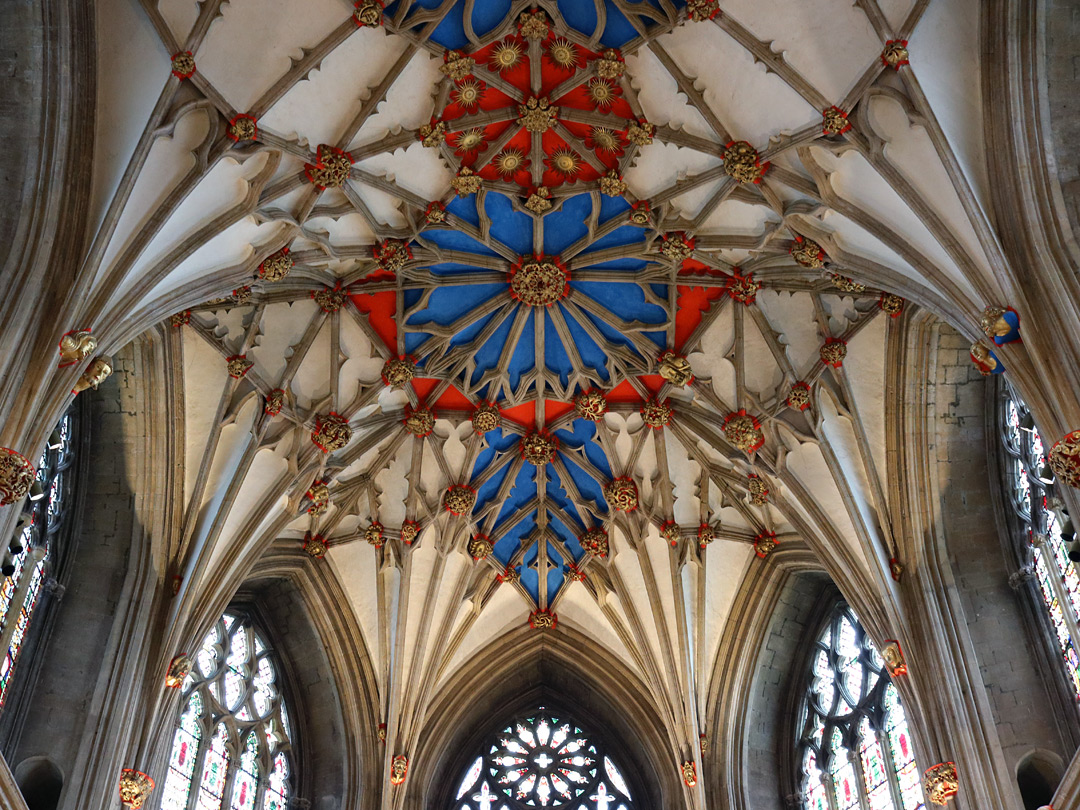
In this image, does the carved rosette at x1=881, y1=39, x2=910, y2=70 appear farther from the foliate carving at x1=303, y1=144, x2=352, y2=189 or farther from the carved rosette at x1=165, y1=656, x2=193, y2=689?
the carved rosette at x1=165, y1=656, x2=193, y2=689

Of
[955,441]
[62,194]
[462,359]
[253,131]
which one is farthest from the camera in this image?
[462,359]

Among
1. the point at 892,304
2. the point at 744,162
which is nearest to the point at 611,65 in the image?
the point at 744,162

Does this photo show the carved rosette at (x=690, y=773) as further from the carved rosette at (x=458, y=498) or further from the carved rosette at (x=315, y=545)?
the carved rosette at (x=315, y=545)

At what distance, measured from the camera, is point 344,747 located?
19.1m

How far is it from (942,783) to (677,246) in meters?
7.35

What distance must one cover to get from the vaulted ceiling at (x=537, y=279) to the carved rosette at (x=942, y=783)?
9.78 feet

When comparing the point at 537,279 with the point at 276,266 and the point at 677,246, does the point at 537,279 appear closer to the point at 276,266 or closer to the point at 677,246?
the point at 677,246

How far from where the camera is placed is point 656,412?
1845 cm

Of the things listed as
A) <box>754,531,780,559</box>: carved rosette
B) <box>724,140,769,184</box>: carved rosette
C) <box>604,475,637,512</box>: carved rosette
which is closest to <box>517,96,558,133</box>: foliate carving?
<box>724,140,769,184</box>: carved rosette

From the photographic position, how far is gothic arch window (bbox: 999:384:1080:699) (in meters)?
14.3

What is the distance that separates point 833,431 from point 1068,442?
6.33m

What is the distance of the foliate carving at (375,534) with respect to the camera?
1950cm

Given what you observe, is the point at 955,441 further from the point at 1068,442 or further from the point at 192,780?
the point at 192,780

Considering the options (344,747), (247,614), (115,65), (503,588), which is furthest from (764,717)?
(115,65)
